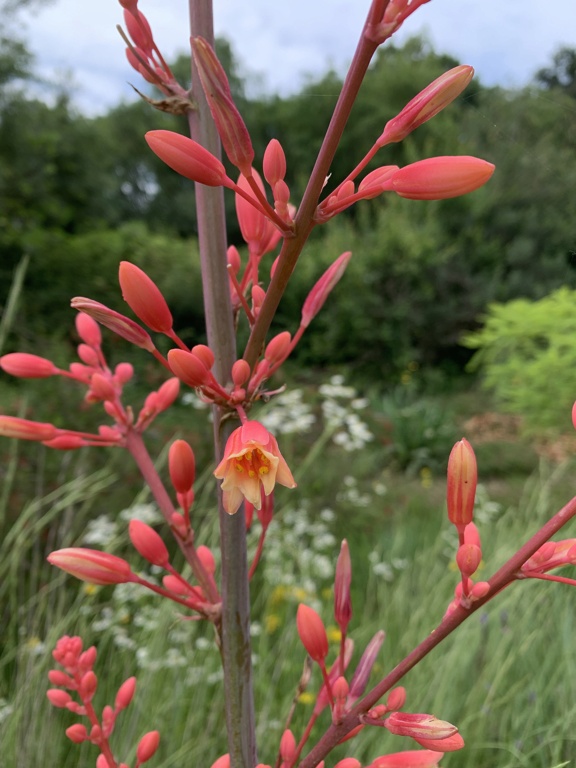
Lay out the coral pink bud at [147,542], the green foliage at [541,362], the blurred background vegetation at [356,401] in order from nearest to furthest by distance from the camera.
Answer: the coral pink bud at [147,542] → the blurred background vegetation at [356,401] → the green foliage at [541,362]

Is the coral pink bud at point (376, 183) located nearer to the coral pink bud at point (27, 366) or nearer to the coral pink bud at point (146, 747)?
the coral pink bud at point (27, 366)

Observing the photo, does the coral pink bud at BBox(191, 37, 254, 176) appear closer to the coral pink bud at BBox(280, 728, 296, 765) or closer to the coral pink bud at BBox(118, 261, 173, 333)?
the coral pink bud at BBox(118, 261, 173, 333)

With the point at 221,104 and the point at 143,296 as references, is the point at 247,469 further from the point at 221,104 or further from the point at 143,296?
the point at 221,104

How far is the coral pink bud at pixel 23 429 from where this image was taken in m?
0.65

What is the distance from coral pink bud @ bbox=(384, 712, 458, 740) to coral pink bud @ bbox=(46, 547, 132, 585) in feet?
0.81

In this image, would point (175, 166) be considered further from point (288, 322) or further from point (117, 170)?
point (117, 170)

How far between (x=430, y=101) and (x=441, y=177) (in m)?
→ 0.05

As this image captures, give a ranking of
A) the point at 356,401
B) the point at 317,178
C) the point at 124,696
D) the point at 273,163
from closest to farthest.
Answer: the point at 317,178 → the point at 273,163 → the point at 124,696 → the point at 356,401

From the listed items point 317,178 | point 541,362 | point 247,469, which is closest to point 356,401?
point 541,362

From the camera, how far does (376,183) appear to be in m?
0.46

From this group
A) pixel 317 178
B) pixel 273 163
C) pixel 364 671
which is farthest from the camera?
pixel 364 671

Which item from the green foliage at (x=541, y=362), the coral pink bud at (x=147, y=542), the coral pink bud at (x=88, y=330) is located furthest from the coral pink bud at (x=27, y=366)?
the green foliage at (x=541, y=362)

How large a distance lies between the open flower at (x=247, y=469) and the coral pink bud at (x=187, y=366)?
5cm

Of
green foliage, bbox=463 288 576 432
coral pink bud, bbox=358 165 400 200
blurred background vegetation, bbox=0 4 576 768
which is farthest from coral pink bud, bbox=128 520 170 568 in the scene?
green foliage, bbox=463 288 576 432
